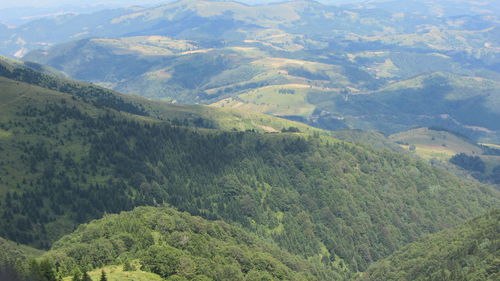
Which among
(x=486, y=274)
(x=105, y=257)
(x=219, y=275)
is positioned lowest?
(x=486, y=274)

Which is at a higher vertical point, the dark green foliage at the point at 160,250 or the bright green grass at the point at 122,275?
the bright green grass at the point at 122,275

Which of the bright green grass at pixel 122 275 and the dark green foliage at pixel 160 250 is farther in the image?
the dark green foliage at pixel 160 250

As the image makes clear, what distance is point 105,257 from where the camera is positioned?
155500mm

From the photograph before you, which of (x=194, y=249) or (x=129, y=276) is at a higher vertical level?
(x=129, y=276)

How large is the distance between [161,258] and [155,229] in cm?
3177

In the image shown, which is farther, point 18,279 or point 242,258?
point 242,258

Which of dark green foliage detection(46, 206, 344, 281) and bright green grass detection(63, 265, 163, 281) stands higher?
bright green grass detection(63, 265, 163, 281)

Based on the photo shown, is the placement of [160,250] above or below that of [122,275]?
below

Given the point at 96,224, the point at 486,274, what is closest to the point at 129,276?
the point at 96,224

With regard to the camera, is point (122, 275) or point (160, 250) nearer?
point (122, 275)

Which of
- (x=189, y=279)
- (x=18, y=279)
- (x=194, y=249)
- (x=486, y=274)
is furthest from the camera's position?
(x=486, y=274)

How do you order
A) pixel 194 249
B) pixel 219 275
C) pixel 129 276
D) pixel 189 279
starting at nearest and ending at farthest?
1. pixel 129 276
2. pixel 189 279
3. pixel 219 275
4. pixel 194 249

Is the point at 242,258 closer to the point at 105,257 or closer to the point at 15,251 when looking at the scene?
the point at 105,257

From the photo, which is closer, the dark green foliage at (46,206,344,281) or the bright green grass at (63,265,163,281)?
the bright green grass at (63,265,163,281)
